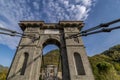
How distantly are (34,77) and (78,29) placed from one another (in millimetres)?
7566

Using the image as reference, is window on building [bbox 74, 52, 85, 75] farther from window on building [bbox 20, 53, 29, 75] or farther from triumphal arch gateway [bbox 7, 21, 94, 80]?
window on building [bbox 20, 53, 29, 75]

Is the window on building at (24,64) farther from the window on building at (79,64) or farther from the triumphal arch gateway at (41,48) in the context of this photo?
the window on building at (79,64)

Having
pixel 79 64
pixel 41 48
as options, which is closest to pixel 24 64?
pixel 41 48

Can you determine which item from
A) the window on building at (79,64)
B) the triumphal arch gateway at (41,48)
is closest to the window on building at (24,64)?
the triumphal arch gateway at (41,48)

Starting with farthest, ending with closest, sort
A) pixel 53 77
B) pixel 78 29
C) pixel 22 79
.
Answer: pixel 53 77, pixel 78 29, pixel 22 79

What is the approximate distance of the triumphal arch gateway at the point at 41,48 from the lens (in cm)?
999

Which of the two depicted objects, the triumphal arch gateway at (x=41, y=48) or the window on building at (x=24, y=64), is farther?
the window on building at (x=24, y=64)

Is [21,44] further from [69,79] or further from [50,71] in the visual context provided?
[50,71]

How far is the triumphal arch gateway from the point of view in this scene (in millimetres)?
9987

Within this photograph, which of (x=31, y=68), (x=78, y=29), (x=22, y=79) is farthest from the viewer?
(x=78, y=29)

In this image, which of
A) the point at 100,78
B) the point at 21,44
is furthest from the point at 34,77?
the point at 100,78

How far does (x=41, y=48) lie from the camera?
485 inches

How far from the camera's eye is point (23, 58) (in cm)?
1122

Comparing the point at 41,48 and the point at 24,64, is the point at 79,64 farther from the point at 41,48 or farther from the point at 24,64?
the point at 24,64
